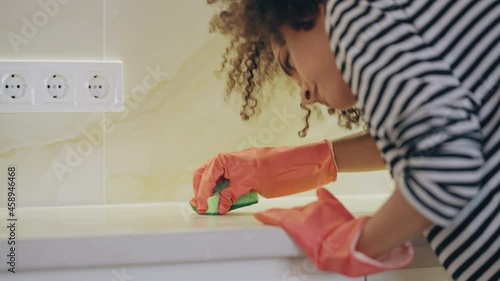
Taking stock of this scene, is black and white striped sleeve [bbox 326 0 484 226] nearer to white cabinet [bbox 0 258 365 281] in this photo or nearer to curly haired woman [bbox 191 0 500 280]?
curly haired woman [bbox 191 0 500 280]

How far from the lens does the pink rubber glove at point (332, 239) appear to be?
2.42 ft

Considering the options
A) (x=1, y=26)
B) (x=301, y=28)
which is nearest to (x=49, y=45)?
(x=1, y=26)

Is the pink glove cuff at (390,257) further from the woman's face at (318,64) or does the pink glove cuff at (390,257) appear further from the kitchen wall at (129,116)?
the kitchen wall at (129,116)

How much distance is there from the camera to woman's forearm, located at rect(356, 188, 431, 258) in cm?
71

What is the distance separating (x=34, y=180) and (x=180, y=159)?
25 cm

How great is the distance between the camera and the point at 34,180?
114 cm

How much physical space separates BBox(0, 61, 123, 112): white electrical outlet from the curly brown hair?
19cm

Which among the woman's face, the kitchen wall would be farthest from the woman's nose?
the kitchen wall

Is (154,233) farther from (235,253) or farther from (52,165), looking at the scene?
(52,165)

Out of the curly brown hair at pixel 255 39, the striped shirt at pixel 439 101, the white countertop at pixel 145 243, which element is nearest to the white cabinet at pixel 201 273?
the white countertop at pixel 145 243

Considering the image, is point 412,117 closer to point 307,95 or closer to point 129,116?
point 307,95

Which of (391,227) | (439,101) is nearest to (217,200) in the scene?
(391,227)

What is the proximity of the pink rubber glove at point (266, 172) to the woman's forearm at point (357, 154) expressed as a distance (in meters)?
0.01

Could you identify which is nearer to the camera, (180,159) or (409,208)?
(409,208)
